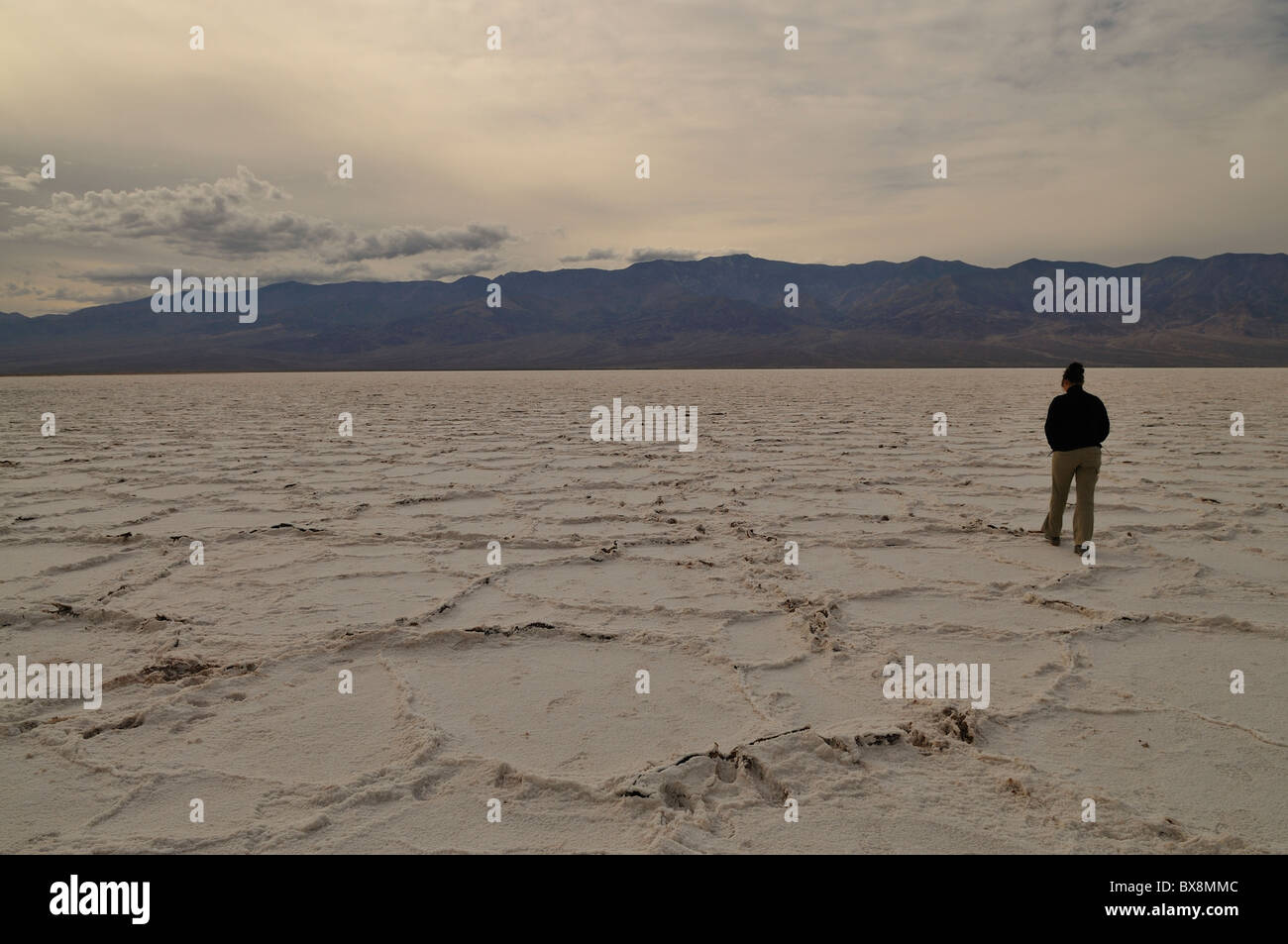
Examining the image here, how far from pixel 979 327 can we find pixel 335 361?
104264 millimetres

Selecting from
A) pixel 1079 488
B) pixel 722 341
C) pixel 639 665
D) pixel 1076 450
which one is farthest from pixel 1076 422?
pixel 722 341

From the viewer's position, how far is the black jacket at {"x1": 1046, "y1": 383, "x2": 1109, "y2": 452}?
441 cm

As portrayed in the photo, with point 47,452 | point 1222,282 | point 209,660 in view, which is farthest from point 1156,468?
point 1222,282

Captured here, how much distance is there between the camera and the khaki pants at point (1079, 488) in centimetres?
434

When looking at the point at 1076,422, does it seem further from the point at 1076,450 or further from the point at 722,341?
the point at 722,341

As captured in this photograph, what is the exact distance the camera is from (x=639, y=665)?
2926 mm

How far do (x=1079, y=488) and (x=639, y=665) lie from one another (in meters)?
3.12

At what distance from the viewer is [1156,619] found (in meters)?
3.31

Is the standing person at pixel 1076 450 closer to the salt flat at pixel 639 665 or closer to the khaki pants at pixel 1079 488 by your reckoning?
the khaki pants at pixel 1079 488

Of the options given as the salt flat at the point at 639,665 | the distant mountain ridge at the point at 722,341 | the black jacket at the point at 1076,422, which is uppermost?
the distant mountain ridge at the point at 722,341

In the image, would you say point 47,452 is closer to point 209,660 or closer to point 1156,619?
point 209,660

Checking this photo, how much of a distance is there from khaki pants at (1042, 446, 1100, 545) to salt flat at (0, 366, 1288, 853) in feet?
0.53

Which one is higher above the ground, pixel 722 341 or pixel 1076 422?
pixel 722 341

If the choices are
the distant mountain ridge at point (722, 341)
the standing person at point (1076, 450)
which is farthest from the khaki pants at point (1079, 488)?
the distant mountain ridge at point (722, 341)
